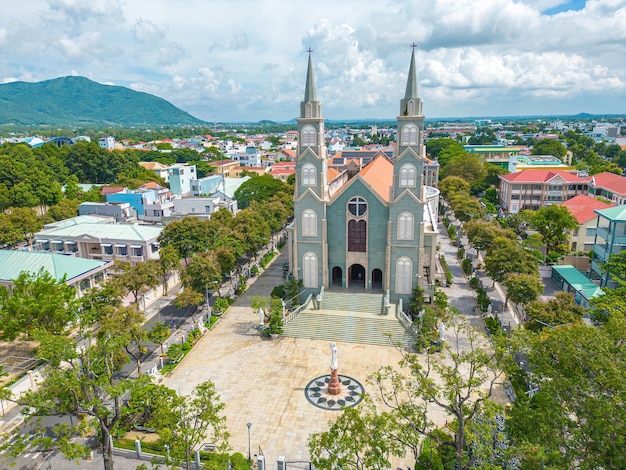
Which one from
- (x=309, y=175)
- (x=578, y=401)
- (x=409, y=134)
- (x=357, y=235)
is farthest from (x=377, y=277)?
(x=578, y=401)

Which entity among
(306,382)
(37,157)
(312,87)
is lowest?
(306,382)

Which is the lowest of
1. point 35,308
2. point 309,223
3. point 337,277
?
point 337,277

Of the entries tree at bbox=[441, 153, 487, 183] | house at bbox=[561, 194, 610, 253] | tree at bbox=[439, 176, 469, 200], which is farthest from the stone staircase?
tree at bbox=[441, 153, 487, 183]

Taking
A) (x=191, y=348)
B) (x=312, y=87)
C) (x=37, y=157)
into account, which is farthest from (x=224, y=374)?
(x=37, y=157)

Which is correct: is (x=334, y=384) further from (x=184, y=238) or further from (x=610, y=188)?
(x=610, y=188)

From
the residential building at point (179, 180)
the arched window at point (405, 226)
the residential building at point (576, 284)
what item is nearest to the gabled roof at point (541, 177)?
the residential building at point (576, 284)

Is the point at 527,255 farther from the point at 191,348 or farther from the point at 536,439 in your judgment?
the point at 191,348
